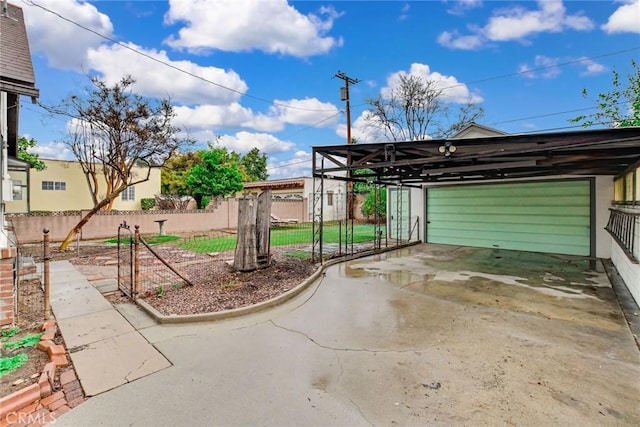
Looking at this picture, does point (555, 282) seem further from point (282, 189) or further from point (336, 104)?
point (282, 189)

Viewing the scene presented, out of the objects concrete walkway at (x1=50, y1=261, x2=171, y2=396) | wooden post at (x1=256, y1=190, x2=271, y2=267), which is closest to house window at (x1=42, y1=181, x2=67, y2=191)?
Result: concrete walkway at (x1=50, y1=261, x2=171, y2=396)

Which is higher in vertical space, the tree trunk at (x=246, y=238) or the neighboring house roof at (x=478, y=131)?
the neighboring house roof at (x=478, y=131)

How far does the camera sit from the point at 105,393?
250 centimetres

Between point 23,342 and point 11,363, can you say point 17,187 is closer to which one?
point 23,342

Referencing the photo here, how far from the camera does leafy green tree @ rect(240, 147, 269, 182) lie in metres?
37.9

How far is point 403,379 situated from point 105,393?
101 inches

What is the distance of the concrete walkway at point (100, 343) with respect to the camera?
2748 mm

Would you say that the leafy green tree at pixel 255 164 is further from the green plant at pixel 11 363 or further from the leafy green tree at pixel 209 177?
the green plant at pixel 11 363

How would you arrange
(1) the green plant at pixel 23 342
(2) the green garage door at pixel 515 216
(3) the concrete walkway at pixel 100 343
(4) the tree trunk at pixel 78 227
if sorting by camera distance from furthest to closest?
(4) the tree trunk at pixel 78 227 → (2) the green garage door at pixel 515 216 → (1) the green plant at pixel 23 342 → (3) the concrete walkway at pixel 100 343

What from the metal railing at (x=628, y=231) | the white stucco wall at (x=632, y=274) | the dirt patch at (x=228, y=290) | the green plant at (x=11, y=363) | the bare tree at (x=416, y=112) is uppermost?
the bare tree at (x=416, y=112)

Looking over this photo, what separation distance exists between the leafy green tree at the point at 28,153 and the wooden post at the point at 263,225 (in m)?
14.2

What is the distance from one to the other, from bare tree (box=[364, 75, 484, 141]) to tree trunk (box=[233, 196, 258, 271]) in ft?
63.2

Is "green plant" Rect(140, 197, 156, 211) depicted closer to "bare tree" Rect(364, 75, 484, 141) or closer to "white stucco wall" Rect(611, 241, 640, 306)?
"bare tree" Rect(364, 75, 484, 141)

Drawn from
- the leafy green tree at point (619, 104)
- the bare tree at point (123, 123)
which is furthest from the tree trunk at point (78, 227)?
the leafy green tree at point (619, 104)
